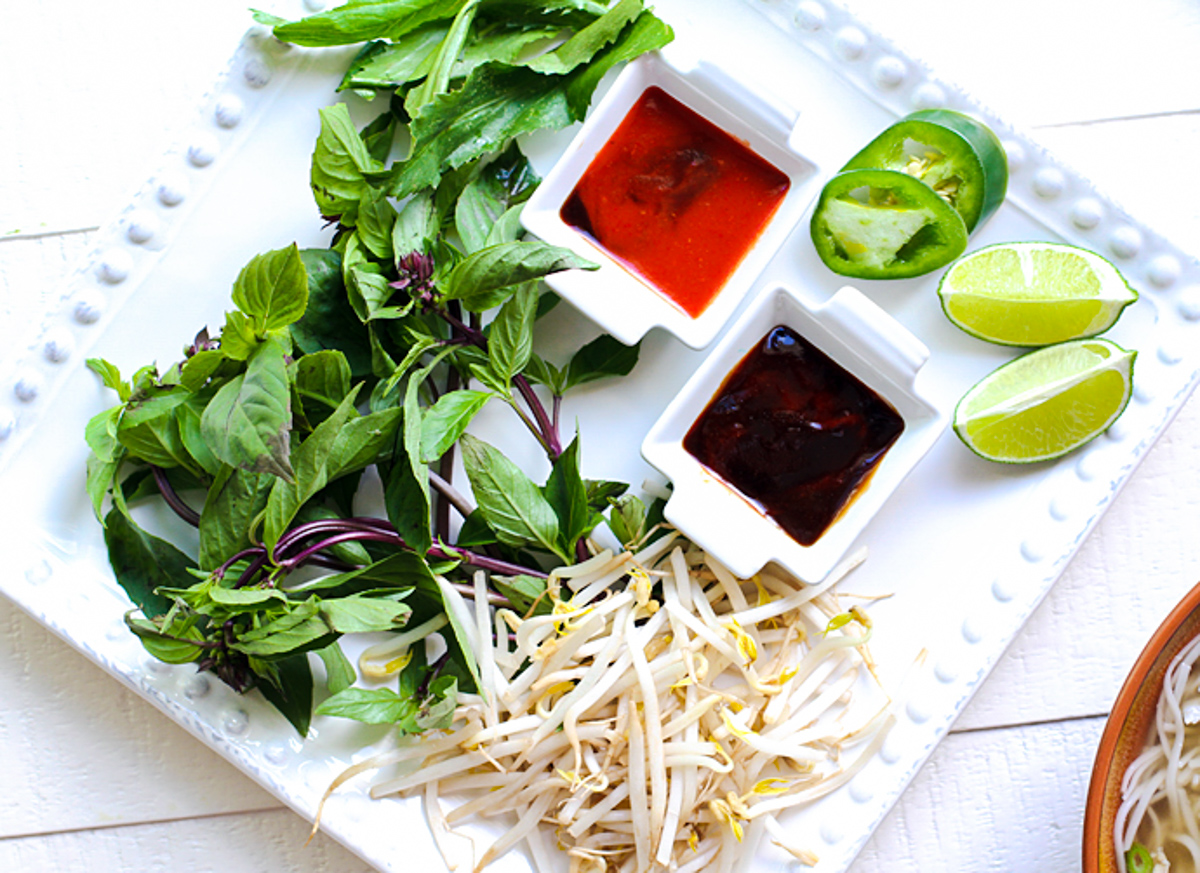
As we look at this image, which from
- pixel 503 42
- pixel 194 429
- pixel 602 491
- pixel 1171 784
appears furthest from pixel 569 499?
pixel 1171 784

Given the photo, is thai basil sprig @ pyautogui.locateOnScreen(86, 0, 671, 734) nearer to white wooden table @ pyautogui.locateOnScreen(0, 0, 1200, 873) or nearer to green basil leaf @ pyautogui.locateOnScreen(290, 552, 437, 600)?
green basil leaf @ pyautogui.locateOnScreen(290, 552, 437, 600)

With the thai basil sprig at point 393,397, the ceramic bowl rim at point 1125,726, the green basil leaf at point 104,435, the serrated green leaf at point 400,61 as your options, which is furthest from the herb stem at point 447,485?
the ceramic bowl rim at point 1125,726

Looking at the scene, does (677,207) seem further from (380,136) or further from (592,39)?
(380,136)

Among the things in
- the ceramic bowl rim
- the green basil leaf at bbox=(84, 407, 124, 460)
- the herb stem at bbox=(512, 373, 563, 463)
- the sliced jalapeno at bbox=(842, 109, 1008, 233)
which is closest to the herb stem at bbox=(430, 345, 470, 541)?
the herb stem at bbox=(512, 373, 563, 463)

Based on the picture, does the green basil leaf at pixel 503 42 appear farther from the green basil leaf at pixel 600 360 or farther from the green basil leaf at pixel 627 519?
the green basil leaf at pixel 627 519

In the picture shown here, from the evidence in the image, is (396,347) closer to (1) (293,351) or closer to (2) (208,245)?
(1) (293,351)

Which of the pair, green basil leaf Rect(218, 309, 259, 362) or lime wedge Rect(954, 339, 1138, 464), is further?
lime wedge Rect(954, 339, 1138, 464)
